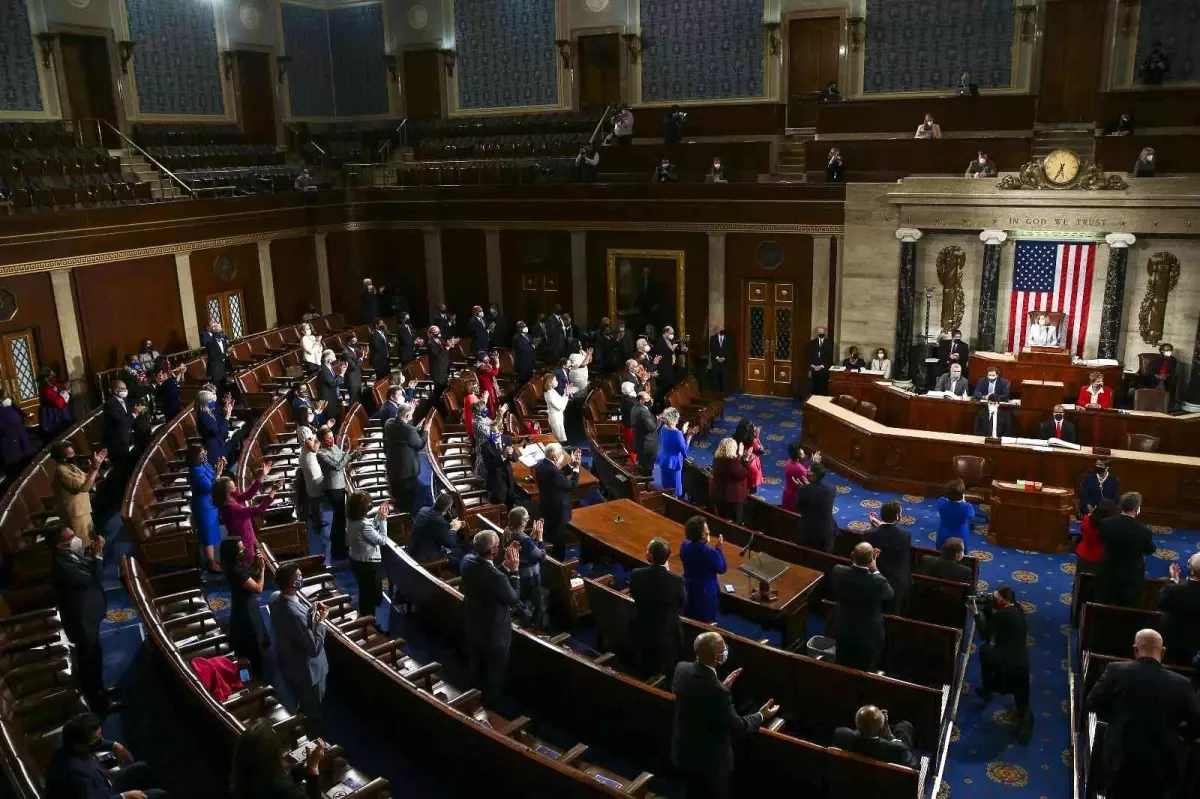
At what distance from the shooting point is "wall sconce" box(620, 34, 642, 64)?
67.5 feet

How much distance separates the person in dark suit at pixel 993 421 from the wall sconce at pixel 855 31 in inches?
353

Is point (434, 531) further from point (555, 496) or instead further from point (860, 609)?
point (860, 609)

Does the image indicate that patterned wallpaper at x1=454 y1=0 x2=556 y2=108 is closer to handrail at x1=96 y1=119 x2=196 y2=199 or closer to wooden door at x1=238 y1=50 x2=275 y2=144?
wooden door at x1=238 y1=50 x2=275 y2=144

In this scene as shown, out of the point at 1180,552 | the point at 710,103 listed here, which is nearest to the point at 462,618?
the point at 1180,552

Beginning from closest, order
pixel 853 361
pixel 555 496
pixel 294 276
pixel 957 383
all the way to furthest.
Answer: pixel 555 496
pixel 957 383
pixel 853 361
pixel 294 276

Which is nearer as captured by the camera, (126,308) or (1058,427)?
(1058,427)

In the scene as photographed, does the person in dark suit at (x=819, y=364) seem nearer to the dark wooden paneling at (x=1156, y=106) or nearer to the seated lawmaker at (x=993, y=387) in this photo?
the seated lawmaker at (x=993, y=387)

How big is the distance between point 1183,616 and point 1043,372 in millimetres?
8427

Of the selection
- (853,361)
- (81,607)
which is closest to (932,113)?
(853,361)

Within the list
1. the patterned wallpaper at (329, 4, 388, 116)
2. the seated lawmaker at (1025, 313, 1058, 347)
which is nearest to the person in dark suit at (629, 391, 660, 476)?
the seated lawmaker at (1025, 313, 1058, 347)

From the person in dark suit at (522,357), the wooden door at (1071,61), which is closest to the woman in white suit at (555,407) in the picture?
the person in dark suit at (522,357)

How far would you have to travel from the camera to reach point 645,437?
11.5 metres

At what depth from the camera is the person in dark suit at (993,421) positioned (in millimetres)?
12430

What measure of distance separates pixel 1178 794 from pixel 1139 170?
11.0 meters
